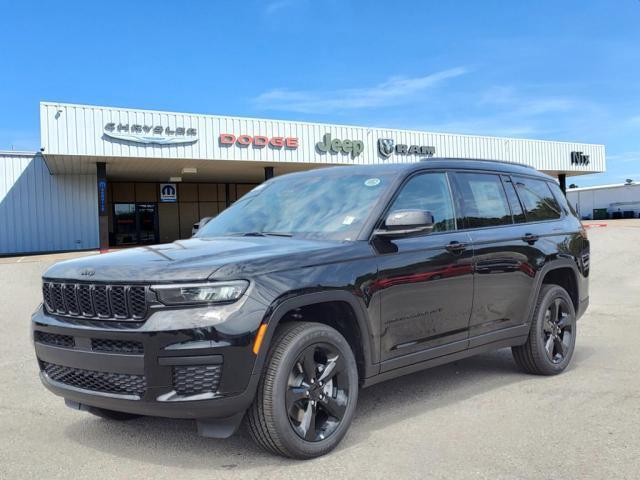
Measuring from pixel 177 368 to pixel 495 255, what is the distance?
113 inches

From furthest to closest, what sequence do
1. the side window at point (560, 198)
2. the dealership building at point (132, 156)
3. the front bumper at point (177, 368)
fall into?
1. the dealership building at point (132, 156)
2. the side window at point (560, 198)
3. the front bumper at point (177, 368)

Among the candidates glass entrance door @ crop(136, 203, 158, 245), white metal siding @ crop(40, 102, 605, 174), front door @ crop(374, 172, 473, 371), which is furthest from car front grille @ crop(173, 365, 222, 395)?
glass entrance door @ crop(136, 203, 158, 245)

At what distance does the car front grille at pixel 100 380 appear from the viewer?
11.2 ft

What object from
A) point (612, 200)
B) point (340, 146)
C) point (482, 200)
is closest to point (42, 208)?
point (340, 146)

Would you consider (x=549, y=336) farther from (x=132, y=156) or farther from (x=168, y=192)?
(x=168, y=192)

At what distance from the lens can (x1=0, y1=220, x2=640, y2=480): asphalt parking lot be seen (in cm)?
357

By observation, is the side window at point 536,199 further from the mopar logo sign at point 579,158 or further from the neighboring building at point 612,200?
the neighboring building at point 612,200

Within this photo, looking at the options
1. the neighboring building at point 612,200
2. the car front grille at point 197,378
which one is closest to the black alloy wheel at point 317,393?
the car front grille at point 197,378

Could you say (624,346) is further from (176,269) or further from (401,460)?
(176,269)

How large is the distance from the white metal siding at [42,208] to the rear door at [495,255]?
2603cm

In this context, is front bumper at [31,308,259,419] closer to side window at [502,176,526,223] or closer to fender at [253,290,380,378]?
fender at [253,290,380,378]

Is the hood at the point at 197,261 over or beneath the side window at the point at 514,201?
beneath

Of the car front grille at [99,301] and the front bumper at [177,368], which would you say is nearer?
the front bumper at [177,368]

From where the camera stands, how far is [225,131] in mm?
26688
